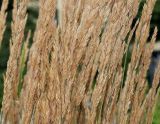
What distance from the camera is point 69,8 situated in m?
2.09

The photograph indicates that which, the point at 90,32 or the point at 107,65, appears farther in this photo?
the point at 107,65

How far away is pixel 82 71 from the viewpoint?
7.02 ft

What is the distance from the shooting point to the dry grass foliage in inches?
80.6

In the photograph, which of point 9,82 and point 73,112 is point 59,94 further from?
point 9,82

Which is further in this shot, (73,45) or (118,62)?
(118,62)

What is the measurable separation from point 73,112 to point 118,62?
323 mm

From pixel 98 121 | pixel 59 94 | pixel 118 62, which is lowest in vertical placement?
pixel 98 121

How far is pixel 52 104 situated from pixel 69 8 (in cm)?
42

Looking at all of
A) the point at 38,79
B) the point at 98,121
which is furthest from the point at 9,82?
the point at 98,121

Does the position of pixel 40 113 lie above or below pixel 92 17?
below

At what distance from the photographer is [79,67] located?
2225 mm

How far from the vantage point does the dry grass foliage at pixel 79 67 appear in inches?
80.6

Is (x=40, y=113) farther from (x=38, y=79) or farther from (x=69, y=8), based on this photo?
(x=69, y=8)

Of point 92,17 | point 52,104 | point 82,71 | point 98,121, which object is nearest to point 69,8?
point 92,17
